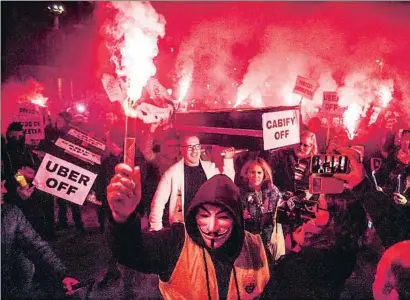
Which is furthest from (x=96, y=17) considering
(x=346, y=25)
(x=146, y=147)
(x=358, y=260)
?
(x=358, y=260)

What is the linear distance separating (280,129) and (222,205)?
102 centimetres

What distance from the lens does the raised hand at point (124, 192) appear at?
→ 4.18m

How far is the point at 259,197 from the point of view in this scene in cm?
Answer: 450

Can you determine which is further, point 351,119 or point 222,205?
point 351,119

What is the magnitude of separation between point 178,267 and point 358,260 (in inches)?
78.2

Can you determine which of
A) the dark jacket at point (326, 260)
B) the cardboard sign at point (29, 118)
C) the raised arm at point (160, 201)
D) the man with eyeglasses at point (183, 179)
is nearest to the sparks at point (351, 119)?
the dark jacket at point (326, 260)

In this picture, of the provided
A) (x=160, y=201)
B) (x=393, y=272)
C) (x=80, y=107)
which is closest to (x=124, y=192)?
(x=160, y=201)

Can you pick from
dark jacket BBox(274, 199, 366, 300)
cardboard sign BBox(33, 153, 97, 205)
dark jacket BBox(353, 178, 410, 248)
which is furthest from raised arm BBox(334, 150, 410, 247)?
cardboard sign BBox(33, 153, 97, 205)

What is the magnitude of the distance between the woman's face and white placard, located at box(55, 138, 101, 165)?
158 centimetres

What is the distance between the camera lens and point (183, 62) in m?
4.38

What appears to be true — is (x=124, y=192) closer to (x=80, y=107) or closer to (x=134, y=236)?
(x=134, y=236)

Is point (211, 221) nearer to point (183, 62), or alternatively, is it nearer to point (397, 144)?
point (183, 62)

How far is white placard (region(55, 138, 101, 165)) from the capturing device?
432cm

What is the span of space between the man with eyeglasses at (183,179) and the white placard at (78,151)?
0.72 m
